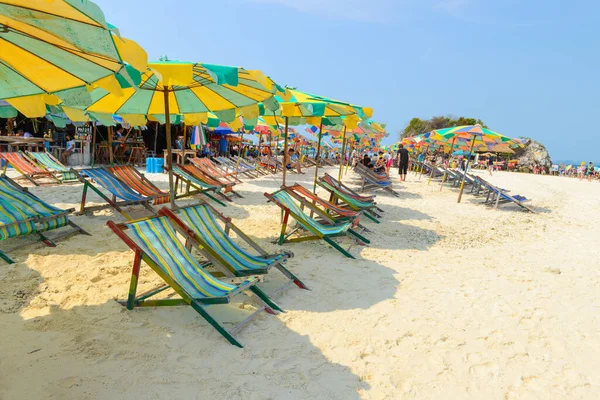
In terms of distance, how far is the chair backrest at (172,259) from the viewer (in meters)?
2.92

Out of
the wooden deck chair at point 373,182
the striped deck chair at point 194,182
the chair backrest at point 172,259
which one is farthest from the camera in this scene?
the wooden deck chair at point 373,182

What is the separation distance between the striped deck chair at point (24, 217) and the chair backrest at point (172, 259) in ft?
5.57

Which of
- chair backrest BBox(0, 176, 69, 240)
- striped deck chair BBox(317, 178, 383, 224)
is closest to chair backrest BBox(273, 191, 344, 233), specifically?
striped deck chair BBox(317, 178, 383, 224)

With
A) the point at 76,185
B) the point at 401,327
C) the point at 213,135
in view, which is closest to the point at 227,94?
the point at 401,327

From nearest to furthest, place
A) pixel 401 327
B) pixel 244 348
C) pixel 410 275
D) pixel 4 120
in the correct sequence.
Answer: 1. pixel 244 348
2. pixel 401 327
3. pixel 410 275
4. pixel 4 120

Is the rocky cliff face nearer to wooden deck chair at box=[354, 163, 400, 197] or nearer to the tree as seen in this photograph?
the tree

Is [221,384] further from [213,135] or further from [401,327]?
[213,135]

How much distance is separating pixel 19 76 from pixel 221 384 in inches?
89.3

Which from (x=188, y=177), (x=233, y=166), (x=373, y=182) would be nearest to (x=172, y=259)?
(x=188, y=177)

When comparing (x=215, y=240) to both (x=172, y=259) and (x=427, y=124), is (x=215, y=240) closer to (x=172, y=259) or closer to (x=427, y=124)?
(x=172, y=259)

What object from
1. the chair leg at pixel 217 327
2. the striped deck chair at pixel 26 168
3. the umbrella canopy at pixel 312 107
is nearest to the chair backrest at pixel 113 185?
the umbrella canopy at pixel 312 107

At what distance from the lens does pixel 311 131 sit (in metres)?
12.5

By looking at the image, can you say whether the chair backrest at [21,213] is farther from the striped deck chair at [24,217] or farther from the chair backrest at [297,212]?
Result: the chair backrest at [297,212]

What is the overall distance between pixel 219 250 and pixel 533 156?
→ 53825 mm
